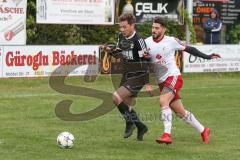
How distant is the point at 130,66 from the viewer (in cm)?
1112

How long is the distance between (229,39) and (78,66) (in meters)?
13.1

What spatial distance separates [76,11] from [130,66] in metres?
16.8

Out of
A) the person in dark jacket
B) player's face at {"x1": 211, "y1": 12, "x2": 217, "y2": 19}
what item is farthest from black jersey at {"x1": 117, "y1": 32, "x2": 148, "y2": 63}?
player's face at {"x1": 211, "y1": 12, "x2": 217, "y2": 19}

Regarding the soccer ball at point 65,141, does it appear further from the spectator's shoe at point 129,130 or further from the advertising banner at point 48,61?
the advertising banner at point 48,61

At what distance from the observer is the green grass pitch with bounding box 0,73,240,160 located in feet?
32.3

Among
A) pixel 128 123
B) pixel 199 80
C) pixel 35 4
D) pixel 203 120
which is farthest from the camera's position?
pixel 35 4

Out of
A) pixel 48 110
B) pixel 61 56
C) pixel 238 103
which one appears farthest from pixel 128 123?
pixel 61 56

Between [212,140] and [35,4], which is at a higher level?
[35,4]

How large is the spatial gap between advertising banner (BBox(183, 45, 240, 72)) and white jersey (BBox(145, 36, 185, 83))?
15.7m

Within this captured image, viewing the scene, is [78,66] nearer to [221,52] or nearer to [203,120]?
[221,52]

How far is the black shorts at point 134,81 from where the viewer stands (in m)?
11.1

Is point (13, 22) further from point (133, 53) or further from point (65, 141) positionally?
point (65, 141)

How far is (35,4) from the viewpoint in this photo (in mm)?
27375

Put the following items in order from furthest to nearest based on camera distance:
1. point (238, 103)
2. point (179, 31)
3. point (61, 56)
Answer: point (179, 31) < point (61, 56) < point (238, 103)
